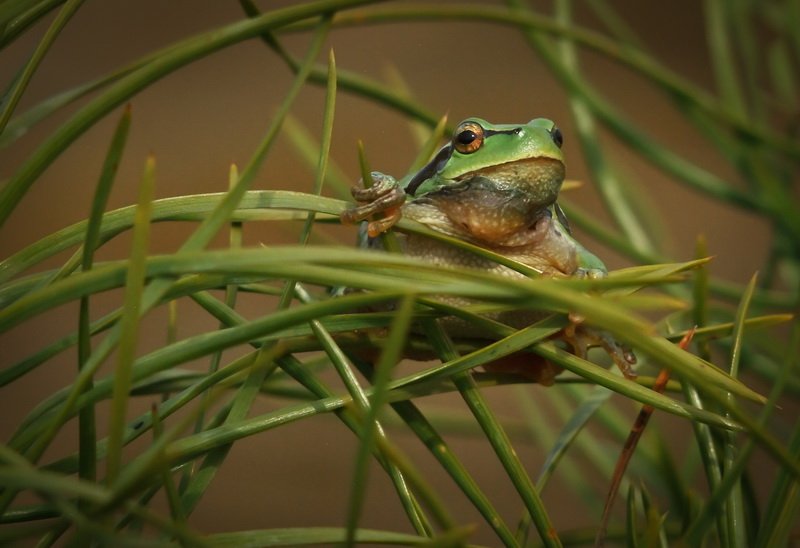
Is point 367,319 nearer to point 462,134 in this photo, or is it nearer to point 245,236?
point 462,134

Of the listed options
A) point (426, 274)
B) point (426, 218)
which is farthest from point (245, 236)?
point (426, 274)

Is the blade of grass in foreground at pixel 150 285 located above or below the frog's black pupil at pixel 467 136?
below

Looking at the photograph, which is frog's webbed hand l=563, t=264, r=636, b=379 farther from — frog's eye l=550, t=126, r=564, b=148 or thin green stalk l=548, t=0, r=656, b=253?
thin green stalk l=548, t=0, r=656, b=253

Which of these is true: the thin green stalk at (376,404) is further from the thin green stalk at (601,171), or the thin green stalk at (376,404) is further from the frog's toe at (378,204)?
the thin green stalk at (601,171)

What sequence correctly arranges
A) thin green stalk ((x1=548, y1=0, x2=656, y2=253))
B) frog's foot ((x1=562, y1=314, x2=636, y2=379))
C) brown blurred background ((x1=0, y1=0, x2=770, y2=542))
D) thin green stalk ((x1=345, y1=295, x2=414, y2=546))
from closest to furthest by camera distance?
thin green stalk ((x1=345, y1=295, x2=414, y2=546))
frog's foot ((x1=562, y1=314, x2=636, y2=379))
thin green stalk ((x1=548, y1=0, x2=656, y2=253))
brown blurred background ((x1=0, y1=0, x2=770, y2=542))

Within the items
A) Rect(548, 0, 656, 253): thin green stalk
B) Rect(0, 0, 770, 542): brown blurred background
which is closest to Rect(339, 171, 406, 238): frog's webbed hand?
Rect(548, 0, 656, 253): thin green stalk

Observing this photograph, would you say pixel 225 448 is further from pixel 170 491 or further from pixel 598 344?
pixel 598 344

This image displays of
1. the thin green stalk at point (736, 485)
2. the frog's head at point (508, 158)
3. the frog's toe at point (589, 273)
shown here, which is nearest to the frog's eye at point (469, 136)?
the frog's head at point (508, 158)
